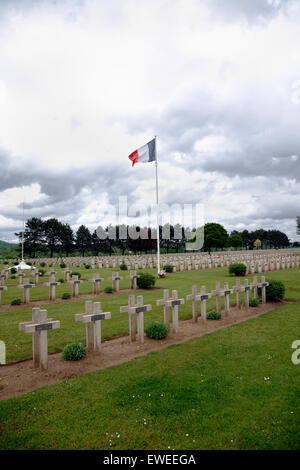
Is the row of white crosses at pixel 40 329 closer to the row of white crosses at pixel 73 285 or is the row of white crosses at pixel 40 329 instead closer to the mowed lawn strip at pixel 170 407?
the mowed lawn strip at pixel 170 407

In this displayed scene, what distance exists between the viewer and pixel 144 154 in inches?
698

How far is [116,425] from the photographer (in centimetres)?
347

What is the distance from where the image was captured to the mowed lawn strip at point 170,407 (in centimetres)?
320

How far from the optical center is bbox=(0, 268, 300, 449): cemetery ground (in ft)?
10.5

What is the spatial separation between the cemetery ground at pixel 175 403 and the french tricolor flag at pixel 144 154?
42.9 feet

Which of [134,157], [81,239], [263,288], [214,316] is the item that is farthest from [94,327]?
[81,239]

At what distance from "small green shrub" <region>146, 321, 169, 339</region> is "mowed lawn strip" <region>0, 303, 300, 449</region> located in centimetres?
94

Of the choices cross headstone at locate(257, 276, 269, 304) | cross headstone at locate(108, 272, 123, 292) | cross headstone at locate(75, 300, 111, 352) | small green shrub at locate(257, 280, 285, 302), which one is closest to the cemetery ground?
cross headstone at locate(75, 300, 111, 352)

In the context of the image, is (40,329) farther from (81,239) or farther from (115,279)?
(81,239)

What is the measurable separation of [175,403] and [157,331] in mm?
2785

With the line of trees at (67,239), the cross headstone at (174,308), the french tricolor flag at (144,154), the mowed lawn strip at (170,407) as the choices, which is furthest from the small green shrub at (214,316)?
the line of trees at (67,239)
